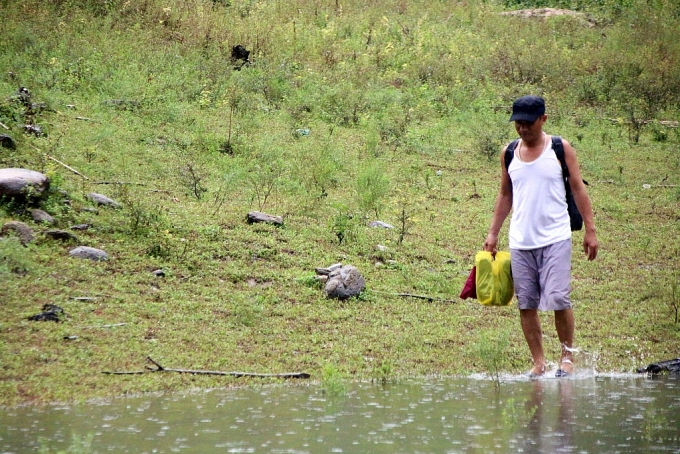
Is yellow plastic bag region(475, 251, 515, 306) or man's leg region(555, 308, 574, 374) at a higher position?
yellow plastic bag region(475, 251, 515, 306)

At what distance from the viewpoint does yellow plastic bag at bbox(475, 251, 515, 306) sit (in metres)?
5.80

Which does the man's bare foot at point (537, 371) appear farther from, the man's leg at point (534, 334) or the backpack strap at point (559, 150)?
the backpack strap at point (559, 150)

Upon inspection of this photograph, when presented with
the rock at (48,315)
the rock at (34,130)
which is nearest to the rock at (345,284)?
the rock at (48,315)

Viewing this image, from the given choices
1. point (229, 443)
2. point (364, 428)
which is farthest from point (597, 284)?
point (229, 443)

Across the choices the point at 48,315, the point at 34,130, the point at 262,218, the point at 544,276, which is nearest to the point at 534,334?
the point at 544,276

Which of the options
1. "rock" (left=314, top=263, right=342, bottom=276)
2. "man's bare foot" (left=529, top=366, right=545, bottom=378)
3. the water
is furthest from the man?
"rock" (left=314, top=263, right=342, bottom=276)

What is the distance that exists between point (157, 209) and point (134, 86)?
16.0 ft

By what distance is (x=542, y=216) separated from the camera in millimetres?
5508

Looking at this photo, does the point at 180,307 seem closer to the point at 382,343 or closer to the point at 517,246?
the point at 382,343

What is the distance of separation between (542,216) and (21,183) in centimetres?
496

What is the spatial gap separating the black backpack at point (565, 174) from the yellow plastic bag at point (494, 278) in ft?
1.58

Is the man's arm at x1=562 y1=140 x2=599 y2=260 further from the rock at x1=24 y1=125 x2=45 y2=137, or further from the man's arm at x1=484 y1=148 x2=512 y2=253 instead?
the rock at x1=24 y1=125 x2=45 y2=137

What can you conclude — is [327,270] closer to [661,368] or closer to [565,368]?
[565,368]

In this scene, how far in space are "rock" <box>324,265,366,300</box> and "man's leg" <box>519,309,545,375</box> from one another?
2221 millimetres
